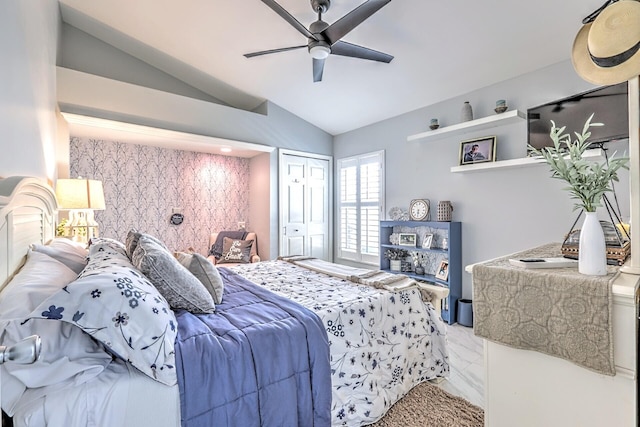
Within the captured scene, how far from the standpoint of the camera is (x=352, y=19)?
6.64ft

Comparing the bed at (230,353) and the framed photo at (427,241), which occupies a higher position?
the framed photo at (427,241)

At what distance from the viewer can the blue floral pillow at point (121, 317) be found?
3.18 feet

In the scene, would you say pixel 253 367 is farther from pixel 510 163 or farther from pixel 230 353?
pixel 510 163

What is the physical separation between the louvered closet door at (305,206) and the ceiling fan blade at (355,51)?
93.6 inches

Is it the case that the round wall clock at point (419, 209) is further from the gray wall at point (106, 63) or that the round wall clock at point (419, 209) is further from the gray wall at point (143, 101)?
the gray wall at point (106, 63)

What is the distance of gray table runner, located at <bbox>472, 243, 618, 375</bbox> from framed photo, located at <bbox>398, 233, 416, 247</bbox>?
8.25 ft

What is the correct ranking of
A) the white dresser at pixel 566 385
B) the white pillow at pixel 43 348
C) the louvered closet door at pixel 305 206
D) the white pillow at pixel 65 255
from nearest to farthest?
the white pillow at pixel 43 348 < the white dresser at pixel 566 385 < the white pillow at pixel 65 255 < the louvered closet door at pixel 305 206

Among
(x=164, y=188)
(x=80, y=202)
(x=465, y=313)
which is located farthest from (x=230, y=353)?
(x=164, y=188)

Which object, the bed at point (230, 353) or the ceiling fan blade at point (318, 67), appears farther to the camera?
the ceiling fan blade at point (318, 67)

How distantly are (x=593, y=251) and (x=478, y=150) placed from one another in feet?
8.04

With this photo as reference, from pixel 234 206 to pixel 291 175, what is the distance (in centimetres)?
110

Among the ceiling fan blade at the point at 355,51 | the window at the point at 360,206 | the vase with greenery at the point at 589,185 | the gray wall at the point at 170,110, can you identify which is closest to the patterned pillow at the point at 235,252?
the gray wall at the point at 170,110

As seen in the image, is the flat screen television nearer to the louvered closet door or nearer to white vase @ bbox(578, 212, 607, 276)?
white vase @ bbox(578, 212, 607, 276)

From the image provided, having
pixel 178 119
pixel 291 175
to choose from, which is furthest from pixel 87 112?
pixel 291 175
